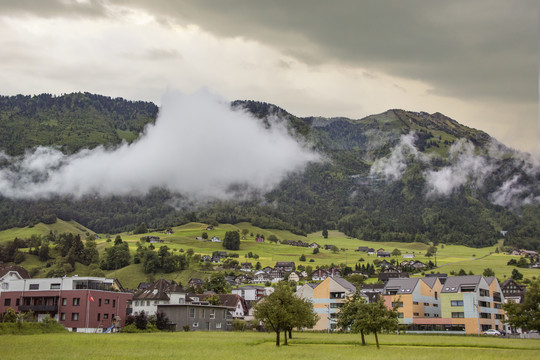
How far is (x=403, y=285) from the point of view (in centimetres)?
11038

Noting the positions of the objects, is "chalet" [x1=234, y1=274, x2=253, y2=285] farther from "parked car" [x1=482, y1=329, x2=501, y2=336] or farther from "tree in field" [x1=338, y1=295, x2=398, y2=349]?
"tree in field" [x1=338, y1=295, x2=398, y2=349]

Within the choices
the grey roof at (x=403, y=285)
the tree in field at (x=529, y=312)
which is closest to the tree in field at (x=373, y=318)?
the tree in field at (x=529, y=312)

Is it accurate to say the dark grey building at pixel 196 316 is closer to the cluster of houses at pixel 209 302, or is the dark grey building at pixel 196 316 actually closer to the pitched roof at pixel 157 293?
the cluster of houses at pixel 209 302

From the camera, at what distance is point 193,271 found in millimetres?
187625

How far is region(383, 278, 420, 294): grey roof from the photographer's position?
356ft

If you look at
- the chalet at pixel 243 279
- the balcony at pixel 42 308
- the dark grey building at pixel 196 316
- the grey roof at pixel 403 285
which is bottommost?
the dark grey building at pixel 196 316

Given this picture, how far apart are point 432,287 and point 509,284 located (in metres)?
52.3

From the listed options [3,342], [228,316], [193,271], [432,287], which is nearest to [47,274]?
[193,271]

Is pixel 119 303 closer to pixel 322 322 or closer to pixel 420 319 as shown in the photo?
pixel 322 322

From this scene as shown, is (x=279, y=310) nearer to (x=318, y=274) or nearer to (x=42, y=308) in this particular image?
(x=42, y=308)

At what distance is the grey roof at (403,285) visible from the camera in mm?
108375

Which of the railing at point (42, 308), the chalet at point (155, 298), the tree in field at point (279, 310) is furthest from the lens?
the chalet at point (155, 298)


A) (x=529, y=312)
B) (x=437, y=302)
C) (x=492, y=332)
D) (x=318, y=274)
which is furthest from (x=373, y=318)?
(x=318, y=274)

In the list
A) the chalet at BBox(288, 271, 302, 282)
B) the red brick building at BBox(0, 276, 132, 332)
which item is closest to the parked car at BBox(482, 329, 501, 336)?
the red brick building at BBox(0, 276, 132, 332)
